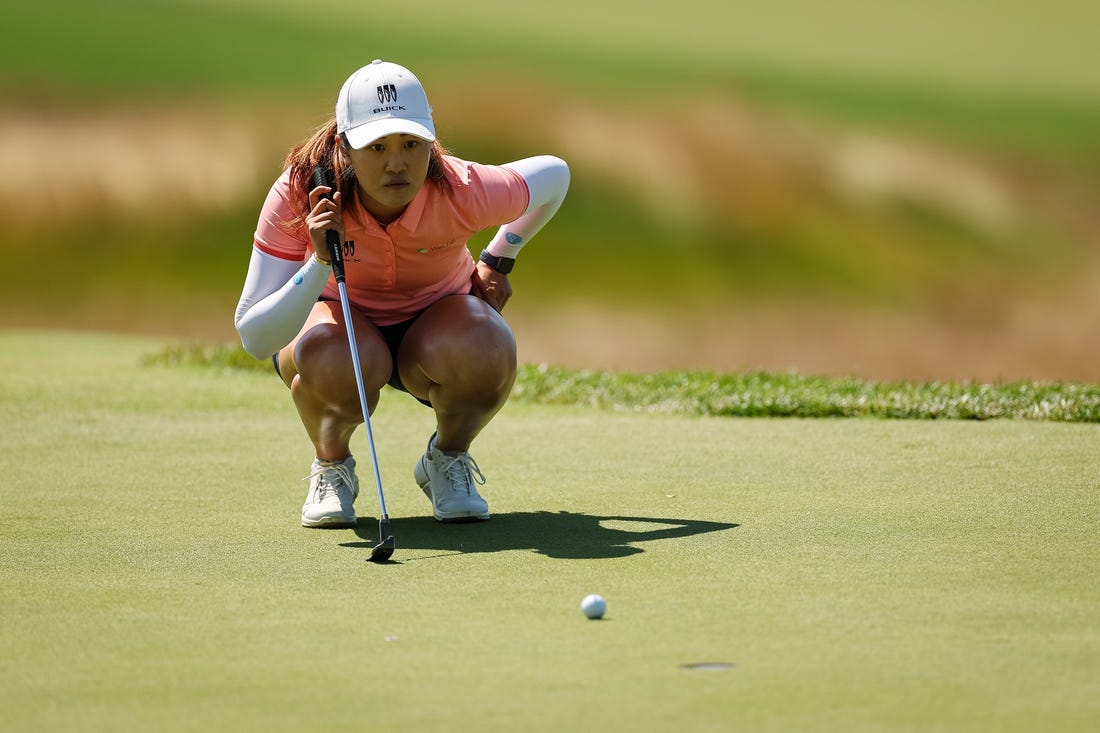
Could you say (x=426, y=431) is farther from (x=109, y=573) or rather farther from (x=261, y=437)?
(x=109, y=573)

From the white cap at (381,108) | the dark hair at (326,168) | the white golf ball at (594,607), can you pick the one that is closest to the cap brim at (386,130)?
the white cap at (381,108)

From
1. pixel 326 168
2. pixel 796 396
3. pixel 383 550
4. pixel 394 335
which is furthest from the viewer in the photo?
pixel 796 396

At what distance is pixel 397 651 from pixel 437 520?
59.9 inches

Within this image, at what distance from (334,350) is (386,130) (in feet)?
2.19

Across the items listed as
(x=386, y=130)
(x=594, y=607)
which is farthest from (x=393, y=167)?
(x=594, y=607)

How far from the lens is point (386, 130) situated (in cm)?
389

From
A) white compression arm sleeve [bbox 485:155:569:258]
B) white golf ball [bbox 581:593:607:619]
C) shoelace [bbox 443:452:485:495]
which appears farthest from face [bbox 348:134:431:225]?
white golf ball [bbox 581:593:607:619]

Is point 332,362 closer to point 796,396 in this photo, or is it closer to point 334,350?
point 334,350

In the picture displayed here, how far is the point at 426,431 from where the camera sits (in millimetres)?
5910

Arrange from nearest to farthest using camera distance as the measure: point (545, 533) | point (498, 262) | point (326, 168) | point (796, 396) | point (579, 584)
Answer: point (579, 584) → point (545, 533) → point (326, 168) → point (498, 262) → point (796, 396)

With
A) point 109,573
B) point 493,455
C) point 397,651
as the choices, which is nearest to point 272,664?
point 397,651

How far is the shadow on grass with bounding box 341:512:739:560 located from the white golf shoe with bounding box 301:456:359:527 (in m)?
0.07

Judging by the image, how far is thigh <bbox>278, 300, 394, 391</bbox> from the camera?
13.8ft

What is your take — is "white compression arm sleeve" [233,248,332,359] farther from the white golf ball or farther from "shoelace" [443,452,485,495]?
the white golf ball
